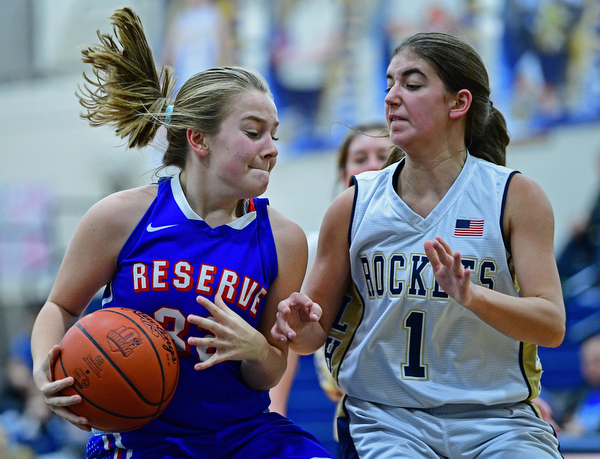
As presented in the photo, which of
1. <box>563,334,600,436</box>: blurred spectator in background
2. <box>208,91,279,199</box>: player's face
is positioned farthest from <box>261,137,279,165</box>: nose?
<box>563,334,600,436</box>: blurred spectator in background

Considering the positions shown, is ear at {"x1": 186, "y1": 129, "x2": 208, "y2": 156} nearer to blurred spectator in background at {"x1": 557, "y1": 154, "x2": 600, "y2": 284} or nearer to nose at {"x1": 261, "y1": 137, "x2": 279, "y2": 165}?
nose at {"x1": 261, "y1": 137, "x2": 279, "y2": 165}

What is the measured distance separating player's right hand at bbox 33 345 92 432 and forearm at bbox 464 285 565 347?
124 cm

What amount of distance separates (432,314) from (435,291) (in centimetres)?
8

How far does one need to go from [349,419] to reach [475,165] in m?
1.05

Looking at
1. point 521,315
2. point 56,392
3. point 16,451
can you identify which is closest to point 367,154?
point 521,315

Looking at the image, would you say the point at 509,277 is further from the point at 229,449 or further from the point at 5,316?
the point at 5,316

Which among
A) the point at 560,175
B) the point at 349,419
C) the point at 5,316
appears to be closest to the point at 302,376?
the point at 560,175

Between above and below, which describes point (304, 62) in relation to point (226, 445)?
above

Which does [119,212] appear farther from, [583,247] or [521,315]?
[583,247]

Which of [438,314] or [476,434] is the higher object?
[438,314]

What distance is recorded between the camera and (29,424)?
8203 mm

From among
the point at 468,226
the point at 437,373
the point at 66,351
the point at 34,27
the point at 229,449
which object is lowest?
the point at 229,449

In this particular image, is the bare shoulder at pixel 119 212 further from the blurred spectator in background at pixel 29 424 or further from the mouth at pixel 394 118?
the blurred spectator in background at pixel 29 424

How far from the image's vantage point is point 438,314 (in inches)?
91.7
